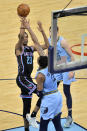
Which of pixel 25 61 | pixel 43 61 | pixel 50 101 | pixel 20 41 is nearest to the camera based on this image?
pixel 43 61

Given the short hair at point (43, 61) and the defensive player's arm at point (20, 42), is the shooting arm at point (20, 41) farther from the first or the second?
the short hair at point (43, 61)

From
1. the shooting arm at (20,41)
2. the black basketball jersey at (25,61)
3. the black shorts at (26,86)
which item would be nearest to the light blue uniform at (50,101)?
the black shorts at (26,86)

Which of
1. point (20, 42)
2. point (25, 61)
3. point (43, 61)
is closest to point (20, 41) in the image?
point (20, 42)

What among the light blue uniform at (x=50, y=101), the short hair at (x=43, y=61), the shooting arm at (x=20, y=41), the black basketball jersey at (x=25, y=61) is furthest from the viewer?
the black basketball jersey at (x=25, y=61)

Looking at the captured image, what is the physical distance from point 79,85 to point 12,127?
219 centimetres

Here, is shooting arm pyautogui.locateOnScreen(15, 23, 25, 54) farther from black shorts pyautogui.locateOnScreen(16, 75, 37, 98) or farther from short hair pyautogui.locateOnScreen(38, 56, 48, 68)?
short hair pyautogui.locateOnScreen(38, 56, 48, 68)

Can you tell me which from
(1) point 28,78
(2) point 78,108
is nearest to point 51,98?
(1) point 28,78

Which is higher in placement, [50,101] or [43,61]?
[43,61]

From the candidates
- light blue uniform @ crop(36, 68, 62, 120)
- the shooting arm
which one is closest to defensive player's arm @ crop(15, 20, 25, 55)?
the shooting arm

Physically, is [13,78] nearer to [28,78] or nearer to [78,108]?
[78,108]

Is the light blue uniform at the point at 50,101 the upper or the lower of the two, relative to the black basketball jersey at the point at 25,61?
lower

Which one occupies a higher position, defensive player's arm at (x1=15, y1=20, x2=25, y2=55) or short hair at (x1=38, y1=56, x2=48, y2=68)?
defensive player's arm at (x1=15, y1=20, x2=25, y2=55)

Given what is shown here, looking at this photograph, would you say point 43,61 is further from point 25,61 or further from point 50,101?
point 25,61

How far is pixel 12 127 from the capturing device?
6.54 m
